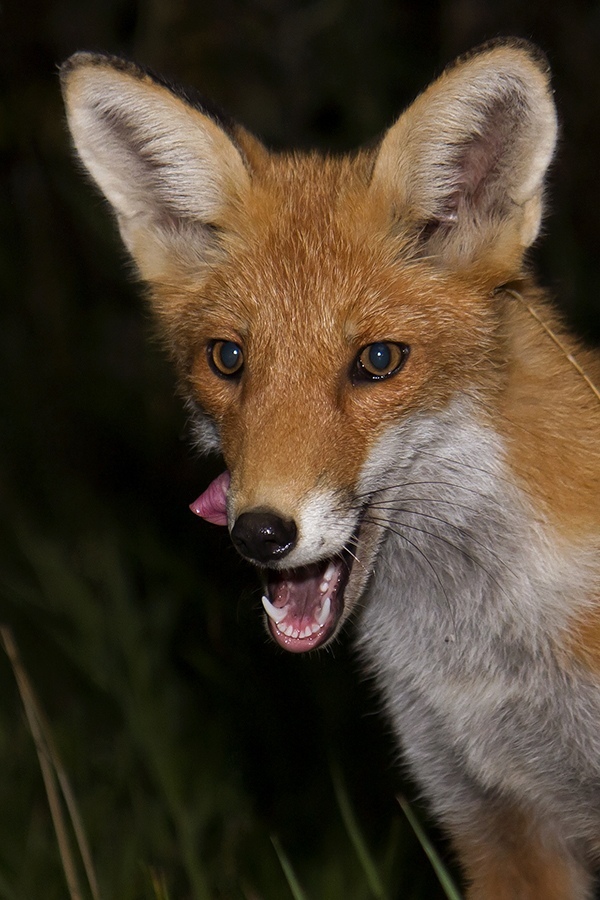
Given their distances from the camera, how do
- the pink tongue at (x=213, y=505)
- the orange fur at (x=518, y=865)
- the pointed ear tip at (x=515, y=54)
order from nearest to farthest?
the pointed ear tip at (x=515, y=54) → the pink tongue at (x=213, y=505) → the orange fur at (x=518, y=865)

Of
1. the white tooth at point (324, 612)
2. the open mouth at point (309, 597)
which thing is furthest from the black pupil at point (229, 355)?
the white tooth at point (324, 612)

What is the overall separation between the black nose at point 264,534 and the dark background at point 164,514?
0.91 m

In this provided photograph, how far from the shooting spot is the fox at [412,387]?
8.18ft

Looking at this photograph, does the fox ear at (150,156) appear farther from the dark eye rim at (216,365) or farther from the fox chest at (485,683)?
the fox chest at (485,683)

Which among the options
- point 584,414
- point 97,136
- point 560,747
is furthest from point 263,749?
point 97,136

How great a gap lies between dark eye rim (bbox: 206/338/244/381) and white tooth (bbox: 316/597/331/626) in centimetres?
57

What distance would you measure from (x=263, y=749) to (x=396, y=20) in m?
3.86

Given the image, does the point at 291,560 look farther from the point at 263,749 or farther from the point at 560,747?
the point at 263,749

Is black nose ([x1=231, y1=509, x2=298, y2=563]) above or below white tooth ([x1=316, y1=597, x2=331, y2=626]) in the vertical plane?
above

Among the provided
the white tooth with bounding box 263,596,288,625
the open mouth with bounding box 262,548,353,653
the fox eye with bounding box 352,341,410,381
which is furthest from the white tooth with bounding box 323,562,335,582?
the fox eye with bounding box 352,341,410,381

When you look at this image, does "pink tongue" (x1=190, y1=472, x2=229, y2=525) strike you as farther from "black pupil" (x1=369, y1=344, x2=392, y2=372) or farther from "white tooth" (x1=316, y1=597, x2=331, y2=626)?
"black pupil" (x1=369, y1=344, x2=392, y2=372)

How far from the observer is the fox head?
7.91 ft

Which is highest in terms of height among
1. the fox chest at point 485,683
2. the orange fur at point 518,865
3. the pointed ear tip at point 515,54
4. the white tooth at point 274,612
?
the pointed ear tip at point 515,54

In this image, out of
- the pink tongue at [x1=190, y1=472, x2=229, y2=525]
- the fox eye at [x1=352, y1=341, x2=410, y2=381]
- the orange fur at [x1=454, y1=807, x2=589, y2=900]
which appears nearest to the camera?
the fox eye at [x1=352, y1=341, x2=410, y2=381]
